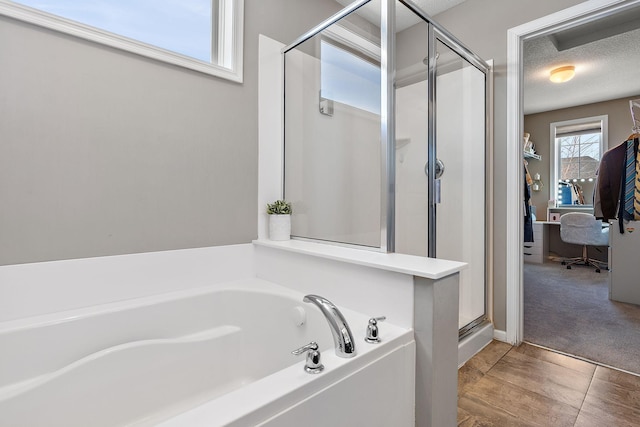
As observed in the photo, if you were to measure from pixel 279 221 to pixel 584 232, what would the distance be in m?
4.79

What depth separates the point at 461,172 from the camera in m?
2.15

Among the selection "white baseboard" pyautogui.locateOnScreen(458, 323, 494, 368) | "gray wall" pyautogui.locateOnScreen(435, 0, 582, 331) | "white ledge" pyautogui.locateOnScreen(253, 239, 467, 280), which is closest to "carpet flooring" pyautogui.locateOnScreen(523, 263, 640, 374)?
"white baseboard" pyautogui.locateOnScreen(458, 323, 494, 368)

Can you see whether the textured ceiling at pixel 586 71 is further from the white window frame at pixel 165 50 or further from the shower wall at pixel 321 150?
the white window frame at pixel 165 50

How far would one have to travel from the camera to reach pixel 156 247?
1505mm

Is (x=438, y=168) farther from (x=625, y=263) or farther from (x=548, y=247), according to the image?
(x=548, y=247)

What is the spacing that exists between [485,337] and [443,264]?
4.36ft

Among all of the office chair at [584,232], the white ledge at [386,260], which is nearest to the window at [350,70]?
the white ledge at [386,260]

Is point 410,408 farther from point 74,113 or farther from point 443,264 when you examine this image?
point 74,113

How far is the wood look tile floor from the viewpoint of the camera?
54.2 inches

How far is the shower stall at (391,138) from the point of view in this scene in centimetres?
145

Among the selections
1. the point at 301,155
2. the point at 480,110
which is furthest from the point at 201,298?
the point at 480,110

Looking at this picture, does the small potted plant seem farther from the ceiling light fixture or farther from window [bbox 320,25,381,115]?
the ceiling light fixture

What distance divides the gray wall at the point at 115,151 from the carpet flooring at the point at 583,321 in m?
2.21

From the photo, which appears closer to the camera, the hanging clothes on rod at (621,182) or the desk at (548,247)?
the hanging clothes on rod at (621,182)
